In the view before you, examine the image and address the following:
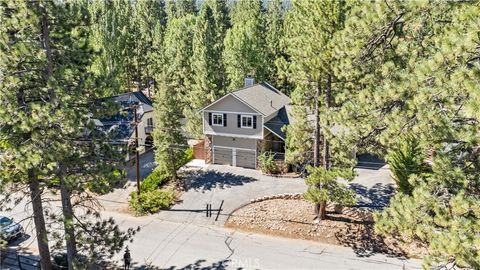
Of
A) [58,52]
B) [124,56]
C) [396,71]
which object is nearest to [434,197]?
[396,71]

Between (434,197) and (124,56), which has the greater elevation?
(124,56)

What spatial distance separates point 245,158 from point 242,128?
2.60 meters

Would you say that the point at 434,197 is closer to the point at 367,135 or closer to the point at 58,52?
the point at 367,135

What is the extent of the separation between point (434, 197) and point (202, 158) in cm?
2628

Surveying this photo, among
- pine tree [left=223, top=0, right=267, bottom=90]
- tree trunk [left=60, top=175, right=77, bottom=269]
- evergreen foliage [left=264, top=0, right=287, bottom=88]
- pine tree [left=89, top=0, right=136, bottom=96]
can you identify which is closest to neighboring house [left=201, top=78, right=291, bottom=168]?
pine tree [left=223, top=0, right=267, bottom=90]

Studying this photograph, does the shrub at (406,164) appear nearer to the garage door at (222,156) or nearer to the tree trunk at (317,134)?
the tree trunk at (317,134)

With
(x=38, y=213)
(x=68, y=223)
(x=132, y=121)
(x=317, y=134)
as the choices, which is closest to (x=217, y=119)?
(x=132, y=121)

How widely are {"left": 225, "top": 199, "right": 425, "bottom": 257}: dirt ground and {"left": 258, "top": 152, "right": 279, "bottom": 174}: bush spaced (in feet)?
17.2

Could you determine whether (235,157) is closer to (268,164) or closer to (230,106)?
(268,164)

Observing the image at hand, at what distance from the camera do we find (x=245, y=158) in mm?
31625

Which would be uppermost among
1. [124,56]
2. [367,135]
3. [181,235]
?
[124,56]

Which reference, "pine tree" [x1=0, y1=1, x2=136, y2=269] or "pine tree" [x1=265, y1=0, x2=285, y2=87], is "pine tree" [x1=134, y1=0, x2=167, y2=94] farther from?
"pine tree" [x1=0, y1=1, x2=136, y2=269]

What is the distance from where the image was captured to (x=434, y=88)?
8078mm

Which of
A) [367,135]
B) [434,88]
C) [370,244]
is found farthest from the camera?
[370,244]
